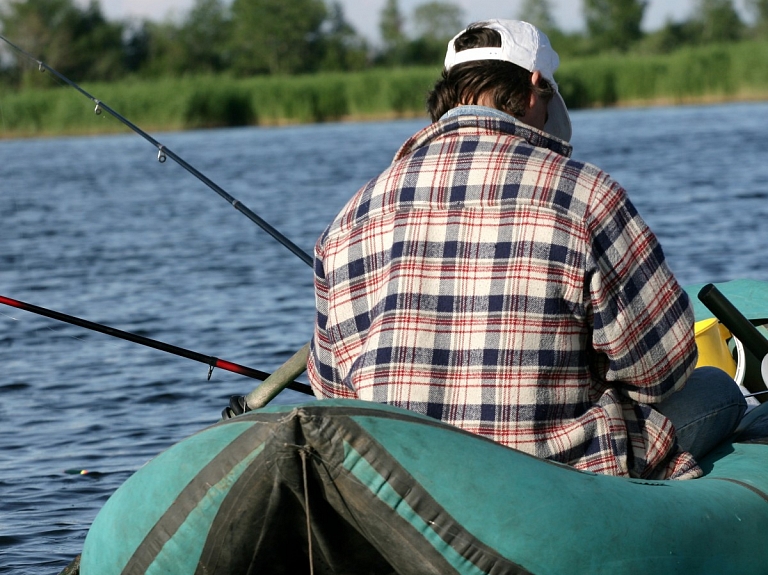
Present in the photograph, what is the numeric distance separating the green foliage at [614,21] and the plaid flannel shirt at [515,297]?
63089 millimetres

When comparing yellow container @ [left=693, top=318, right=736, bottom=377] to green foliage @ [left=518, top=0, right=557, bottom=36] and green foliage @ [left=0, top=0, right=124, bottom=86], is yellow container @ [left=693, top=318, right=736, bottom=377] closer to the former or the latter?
green foliage @ [left=0, top=0, right=124, bottom=86]

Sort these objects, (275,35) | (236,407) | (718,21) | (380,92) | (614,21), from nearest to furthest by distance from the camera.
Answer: (236,407) → (380,92) → (275,35) → (614,21) → (718,21)

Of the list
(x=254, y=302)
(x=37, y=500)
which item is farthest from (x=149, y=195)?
(x=37, y=500)

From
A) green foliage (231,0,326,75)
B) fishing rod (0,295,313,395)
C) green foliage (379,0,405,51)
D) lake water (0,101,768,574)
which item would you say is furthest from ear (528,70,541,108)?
green foliage (379,0,405,51)

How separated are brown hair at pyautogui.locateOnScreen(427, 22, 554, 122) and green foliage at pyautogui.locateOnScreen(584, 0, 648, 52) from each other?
6288 cm

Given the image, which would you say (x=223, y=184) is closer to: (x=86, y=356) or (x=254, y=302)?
(x=254, y=302)

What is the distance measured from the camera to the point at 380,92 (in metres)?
30.1

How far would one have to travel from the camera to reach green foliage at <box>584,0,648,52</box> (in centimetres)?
6475

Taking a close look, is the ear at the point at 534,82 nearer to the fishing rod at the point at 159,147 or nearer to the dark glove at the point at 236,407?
the dark glove at the point at 236,407

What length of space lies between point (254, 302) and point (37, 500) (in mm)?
4238

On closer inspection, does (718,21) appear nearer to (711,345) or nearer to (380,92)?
(380,92)

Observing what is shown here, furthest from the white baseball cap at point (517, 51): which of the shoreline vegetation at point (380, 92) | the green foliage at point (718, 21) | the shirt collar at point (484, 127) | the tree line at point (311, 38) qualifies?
the green foliage at point (718, 21)

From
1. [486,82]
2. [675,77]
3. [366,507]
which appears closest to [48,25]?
[486,82]

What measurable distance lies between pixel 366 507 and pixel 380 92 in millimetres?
28244
